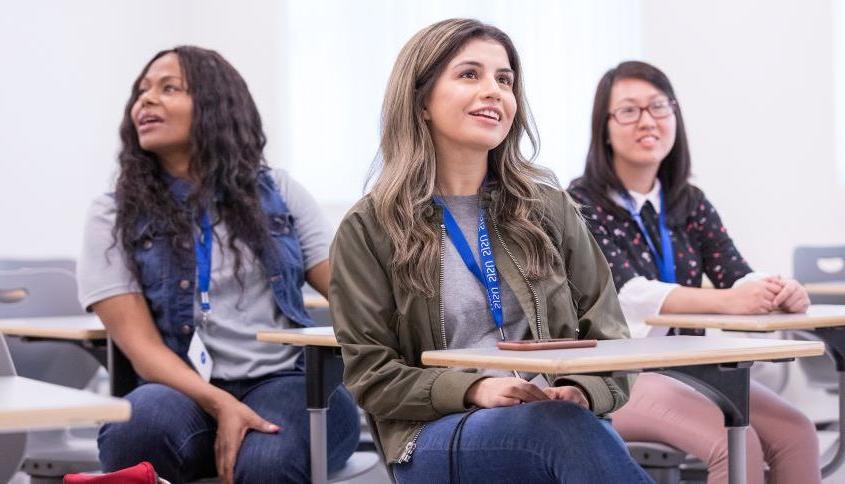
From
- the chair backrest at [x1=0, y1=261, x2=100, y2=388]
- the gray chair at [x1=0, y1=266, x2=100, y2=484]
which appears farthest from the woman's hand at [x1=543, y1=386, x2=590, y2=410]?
the chair backrest at [x1=0, y1=261, x2=100, y2=388]

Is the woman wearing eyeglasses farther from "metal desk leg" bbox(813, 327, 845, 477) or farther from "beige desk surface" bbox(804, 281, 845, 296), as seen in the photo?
"beige desk surface" bbox(804, 281, 845, 296)

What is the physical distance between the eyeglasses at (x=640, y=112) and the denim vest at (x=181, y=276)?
3.08 ft

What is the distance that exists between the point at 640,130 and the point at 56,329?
1.52 meters

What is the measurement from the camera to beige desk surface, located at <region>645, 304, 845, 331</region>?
242cm

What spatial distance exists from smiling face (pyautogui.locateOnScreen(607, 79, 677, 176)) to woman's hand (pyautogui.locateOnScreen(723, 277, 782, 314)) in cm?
46

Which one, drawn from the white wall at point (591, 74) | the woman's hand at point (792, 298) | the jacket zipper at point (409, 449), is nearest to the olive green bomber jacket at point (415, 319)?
the jacket zipper at point (409, 449)

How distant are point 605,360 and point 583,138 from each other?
17.1 ft

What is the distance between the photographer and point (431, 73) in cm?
219

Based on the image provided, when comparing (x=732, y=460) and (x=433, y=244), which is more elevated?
(x=433, y=244)

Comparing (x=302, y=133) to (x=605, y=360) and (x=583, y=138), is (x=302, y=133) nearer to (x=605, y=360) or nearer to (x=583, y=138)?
(x=583, y=138)

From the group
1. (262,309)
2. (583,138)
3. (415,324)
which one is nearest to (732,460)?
(415,324)

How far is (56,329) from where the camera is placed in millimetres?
2746

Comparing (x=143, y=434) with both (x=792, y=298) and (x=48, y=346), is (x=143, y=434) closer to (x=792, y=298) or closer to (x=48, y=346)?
(x=48, y=346)

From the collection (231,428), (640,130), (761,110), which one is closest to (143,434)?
(231,428)
